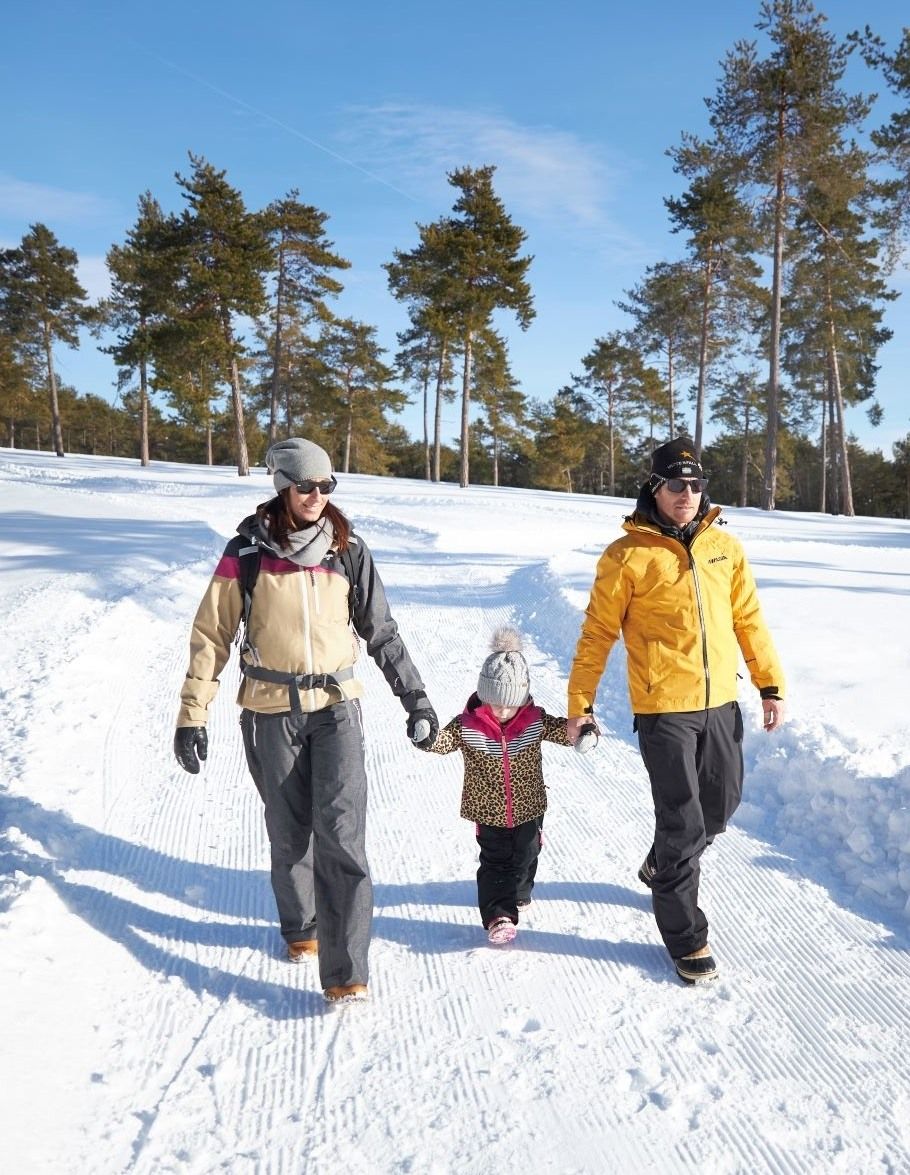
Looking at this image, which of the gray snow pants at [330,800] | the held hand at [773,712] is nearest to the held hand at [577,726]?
the held hand at [773,712]

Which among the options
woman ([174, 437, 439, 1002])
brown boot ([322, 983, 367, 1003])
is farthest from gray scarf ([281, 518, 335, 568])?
brown boot ([322, 983, 367, 1003])

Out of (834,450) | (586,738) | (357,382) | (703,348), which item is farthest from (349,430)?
(586,738)

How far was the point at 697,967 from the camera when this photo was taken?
3195 millimetres

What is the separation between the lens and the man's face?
3.26 m

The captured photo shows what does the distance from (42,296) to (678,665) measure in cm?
4236

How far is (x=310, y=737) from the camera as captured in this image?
3176 millimetres

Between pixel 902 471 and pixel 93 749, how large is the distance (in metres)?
50.3

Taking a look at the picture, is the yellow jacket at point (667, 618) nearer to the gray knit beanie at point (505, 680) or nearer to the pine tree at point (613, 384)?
the gray knit beanie at point (505, 680)

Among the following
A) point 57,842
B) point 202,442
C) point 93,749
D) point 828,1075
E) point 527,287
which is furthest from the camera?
point 202,442

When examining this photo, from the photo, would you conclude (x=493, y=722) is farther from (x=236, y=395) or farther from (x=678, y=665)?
(x=236, y=395)

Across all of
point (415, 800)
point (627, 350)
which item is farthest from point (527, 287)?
point (415, 800)

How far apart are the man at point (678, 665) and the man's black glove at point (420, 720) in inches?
23.2

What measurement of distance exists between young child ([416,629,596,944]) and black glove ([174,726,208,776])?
0.94 m

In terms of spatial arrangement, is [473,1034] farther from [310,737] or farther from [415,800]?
[415,800]
